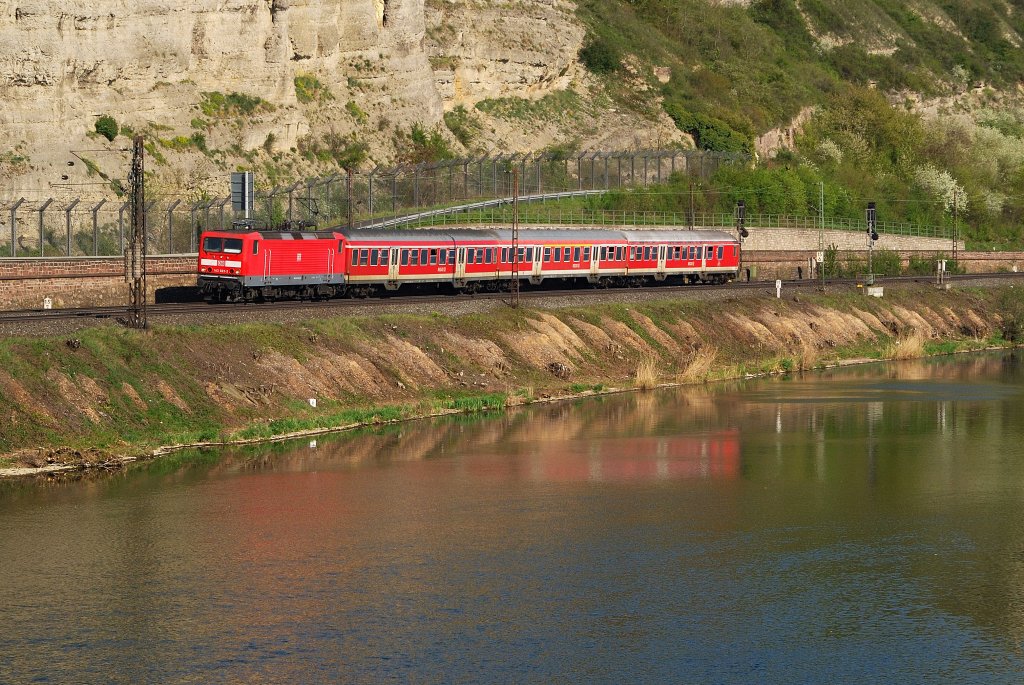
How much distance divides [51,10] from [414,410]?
40604 millimetres

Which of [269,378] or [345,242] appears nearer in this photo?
[269,378]

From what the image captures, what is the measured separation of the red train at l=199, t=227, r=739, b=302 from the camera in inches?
2414

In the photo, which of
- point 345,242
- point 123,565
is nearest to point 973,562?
point 123,565

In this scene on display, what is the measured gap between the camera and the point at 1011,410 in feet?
189

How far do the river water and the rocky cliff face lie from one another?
4145cm

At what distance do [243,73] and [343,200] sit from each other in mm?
12123

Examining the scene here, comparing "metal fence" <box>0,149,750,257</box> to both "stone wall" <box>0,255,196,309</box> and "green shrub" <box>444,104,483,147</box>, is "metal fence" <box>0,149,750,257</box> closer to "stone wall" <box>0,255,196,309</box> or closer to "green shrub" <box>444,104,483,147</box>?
"stone wall" <box>0,255,196,309</box>

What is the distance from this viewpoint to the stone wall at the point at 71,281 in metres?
59.5

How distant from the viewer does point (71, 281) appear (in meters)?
61.4

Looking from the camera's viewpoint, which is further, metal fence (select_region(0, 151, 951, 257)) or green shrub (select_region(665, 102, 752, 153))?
green shrub (select_region(665, 102, 752, 153))

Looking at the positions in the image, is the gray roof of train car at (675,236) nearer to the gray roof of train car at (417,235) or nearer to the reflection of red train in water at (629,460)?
the gray roof of train car at (417,235)

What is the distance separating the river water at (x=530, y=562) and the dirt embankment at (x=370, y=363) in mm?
2542

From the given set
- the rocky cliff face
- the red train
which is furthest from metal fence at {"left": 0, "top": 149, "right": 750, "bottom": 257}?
the rocky cliff face

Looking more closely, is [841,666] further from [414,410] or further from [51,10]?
[51,10]
